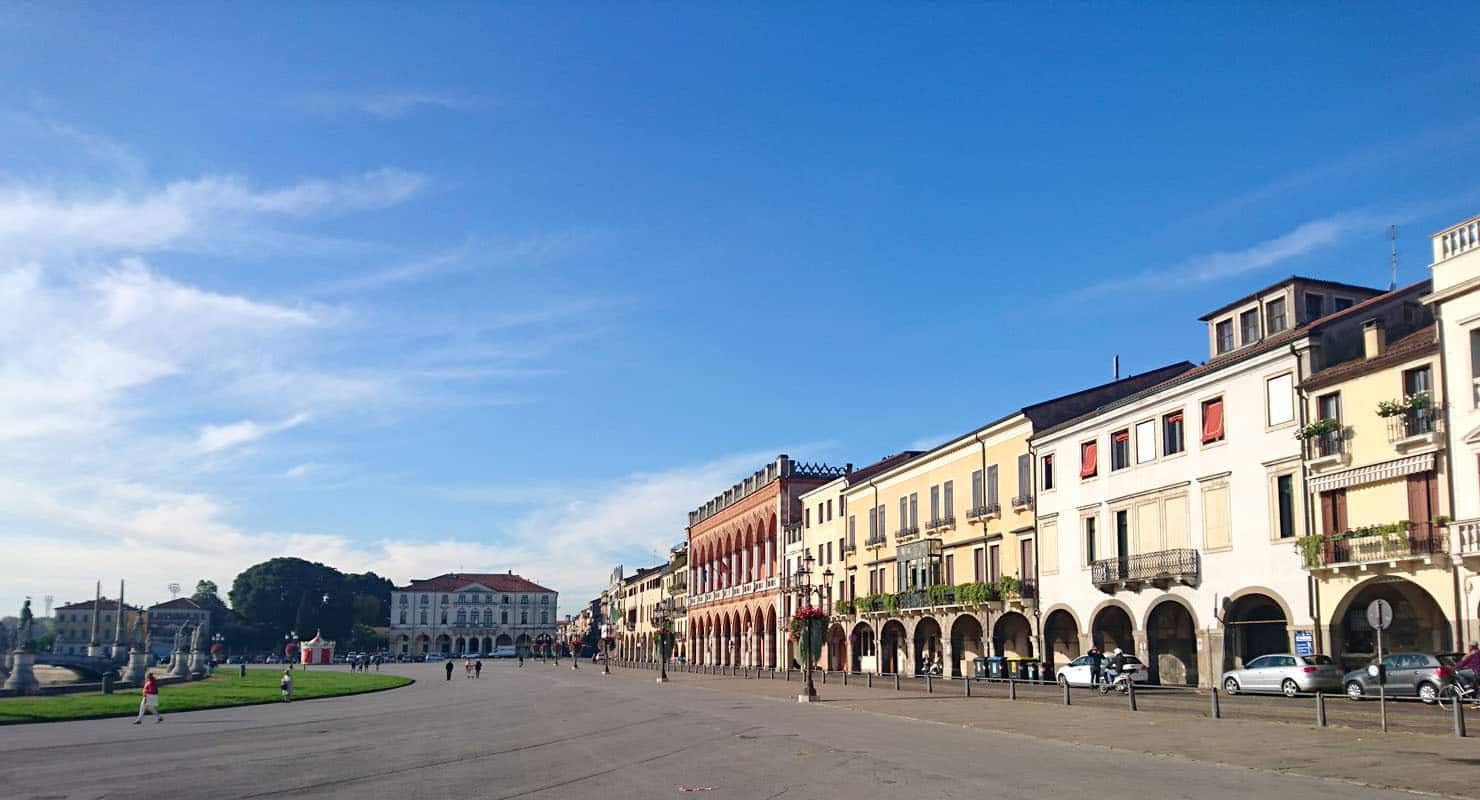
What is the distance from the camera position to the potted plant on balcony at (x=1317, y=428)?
110 ft

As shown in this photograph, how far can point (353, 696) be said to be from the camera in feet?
184

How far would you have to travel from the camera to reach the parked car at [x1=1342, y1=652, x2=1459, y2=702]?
1086 inches

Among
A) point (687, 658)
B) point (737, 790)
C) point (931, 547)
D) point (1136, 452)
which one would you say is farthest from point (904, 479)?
point (687, 658)

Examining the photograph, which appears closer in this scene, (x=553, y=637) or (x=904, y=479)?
(x=904, y=479)

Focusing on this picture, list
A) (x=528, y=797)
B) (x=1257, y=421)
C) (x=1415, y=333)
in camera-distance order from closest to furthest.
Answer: (x=528, y=797), (x=1415, y=333), (x=1257, y=421)

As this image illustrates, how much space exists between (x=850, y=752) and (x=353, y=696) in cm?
4095

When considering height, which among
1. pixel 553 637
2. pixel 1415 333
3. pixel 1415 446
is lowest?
pixel 553 637

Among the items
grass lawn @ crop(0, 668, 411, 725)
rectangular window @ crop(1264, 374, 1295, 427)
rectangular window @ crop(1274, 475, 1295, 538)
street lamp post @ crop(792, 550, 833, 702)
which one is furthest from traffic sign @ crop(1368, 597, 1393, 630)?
grass lawn @ crop(0, 668, 411, 725)

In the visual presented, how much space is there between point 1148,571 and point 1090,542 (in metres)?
4.46

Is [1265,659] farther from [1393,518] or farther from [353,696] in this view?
[353,696]

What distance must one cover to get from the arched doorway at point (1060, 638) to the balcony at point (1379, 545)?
15133 millimetres

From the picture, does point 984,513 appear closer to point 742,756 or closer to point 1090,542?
point 1090,542

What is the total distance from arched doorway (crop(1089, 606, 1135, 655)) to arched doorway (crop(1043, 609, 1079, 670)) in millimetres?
2477

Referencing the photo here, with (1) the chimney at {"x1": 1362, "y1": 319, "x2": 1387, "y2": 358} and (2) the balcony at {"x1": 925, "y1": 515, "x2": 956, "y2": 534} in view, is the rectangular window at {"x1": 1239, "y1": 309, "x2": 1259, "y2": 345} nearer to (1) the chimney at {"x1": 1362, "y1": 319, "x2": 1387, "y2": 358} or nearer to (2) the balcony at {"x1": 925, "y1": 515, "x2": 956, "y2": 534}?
(1) the chimney at {"x1": 1362, "y1": 319, "x2": 1387, "y2": 358}
